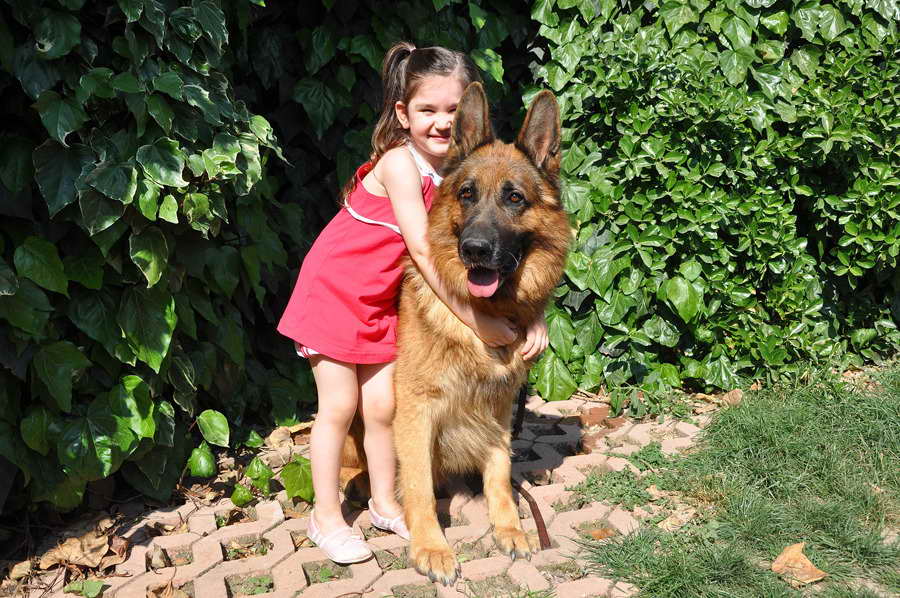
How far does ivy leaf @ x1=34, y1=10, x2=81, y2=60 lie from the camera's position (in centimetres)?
292

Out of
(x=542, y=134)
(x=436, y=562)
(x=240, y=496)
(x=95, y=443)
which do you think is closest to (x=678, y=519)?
(x=436, y=562)

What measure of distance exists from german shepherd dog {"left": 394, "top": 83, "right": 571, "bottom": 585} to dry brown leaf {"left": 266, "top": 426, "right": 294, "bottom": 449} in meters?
1.28

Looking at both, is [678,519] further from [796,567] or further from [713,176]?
[713,176]

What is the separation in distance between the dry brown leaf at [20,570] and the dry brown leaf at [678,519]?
2.89 m

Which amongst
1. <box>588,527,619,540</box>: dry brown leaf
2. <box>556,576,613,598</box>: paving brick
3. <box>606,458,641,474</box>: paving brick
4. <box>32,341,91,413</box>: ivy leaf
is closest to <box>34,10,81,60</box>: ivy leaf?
<box>32,341,91,413</box>: ivy leaf

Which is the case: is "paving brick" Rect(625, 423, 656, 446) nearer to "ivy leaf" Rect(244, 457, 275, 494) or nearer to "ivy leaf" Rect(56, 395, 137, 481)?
"ivy leaf" Rect(244, 457, 275, 494)

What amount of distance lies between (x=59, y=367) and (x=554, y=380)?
124 inches

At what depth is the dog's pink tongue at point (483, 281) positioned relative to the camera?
10.2 ft

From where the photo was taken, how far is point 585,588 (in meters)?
3.04

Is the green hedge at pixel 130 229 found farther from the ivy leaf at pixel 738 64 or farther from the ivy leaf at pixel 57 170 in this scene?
the ivy leaf at pixel 738 64

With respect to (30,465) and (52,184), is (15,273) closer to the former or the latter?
(52,184)

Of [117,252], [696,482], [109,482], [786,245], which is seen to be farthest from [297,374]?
[786,245]

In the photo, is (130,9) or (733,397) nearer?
(130,9)

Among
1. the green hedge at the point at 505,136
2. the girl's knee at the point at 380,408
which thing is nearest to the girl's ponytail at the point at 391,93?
the green hedge at the point at 505,136
